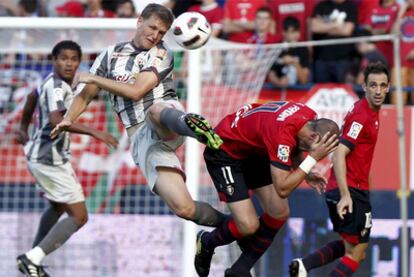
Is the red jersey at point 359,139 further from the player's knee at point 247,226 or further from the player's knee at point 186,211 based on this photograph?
the player's knee at point 186,211

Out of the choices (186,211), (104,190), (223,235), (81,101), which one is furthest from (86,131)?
(104,190)

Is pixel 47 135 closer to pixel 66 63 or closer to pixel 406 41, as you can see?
pixel 66 63

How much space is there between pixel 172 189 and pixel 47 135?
186cm

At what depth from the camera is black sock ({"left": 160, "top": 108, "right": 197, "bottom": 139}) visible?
7.77m

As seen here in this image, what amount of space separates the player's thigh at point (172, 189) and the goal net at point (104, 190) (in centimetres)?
290

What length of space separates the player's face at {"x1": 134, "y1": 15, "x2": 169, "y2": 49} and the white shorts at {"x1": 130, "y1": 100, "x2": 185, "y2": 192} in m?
0.48

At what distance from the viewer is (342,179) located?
863 centimetres

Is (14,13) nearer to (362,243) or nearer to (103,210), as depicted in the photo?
(103,210)

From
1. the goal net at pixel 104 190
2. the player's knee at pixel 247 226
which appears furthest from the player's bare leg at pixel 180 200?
the goal net at pixel 104 190

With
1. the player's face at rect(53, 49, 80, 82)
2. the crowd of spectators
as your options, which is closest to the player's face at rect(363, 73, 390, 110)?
the player's face at rect(53, 49, 80, 82)

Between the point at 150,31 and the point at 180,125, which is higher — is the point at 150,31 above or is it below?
above

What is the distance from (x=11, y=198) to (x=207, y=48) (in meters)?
2.85

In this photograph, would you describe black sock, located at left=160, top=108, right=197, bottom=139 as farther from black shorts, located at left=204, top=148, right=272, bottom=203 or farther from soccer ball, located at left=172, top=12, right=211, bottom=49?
soccer ball, located at left=172, top=12, right=211, bottom=49

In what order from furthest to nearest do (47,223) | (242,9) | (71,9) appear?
1. (71,9)
2. (242,9)
3. (47,223)
